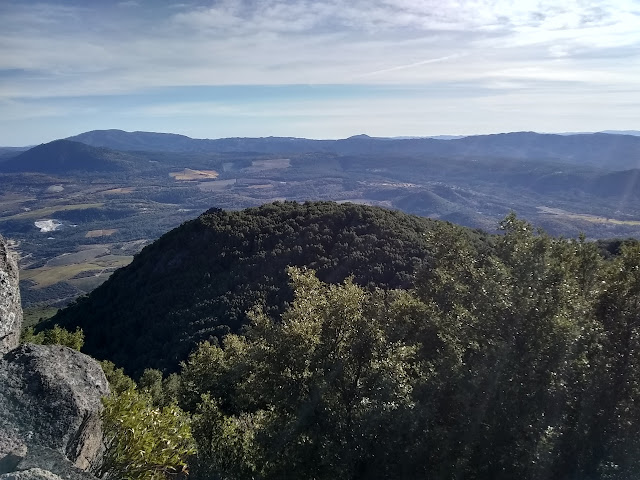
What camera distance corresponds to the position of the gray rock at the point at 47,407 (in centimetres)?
1074

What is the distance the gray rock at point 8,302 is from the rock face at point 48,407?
0.06 meters

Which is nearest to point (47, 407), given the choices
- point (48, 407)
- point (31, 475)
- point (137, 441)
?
point (48, 407)

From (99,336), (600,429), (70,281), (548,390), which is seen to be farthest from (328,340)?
(70,281)

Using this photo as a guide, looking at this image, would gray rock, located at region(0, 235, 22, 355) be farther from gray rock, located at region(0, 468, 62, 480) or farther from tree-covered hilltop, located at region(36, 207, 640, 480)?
gray rock, located at region(0, 468, 62, 480)

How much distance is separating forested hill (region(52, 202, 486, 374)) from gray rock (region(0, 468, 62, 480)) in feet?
142

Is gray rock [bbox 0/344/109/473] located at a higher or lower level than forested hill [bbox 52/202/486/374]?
higher

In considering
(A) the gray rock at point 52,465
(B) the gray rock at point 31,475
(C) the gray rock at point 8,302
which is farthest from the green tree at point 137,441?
(C) the gray rock at point 8,302

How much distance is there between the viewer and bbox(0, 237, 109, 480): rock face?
10.2 metres

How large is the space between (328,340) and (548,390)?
20.6 feet

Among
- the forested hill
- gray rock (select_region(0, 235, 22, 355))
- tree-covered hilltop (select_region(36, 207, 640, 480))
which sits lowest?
the forested hill

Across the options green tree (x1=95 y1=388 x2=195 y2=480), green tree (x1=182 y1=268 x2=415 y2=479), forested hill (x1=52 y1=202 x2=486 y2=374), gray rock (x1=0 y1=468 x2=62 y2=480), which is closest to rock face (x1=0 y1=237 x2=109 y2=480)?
green tree (x1=95 y1=388 x2=195 y2=480)

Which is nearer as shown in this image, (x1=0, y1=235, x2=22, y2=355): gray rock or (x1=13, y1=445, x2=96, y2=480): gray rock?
(x1=13, y1=445, x2=96, y2=480): gray rock

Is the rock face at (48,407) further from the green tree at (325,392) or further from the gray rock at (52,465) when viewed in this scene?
the green tree at (325,392)

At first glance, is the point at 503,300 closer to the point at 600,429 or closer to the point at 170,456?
the point at 600,429
